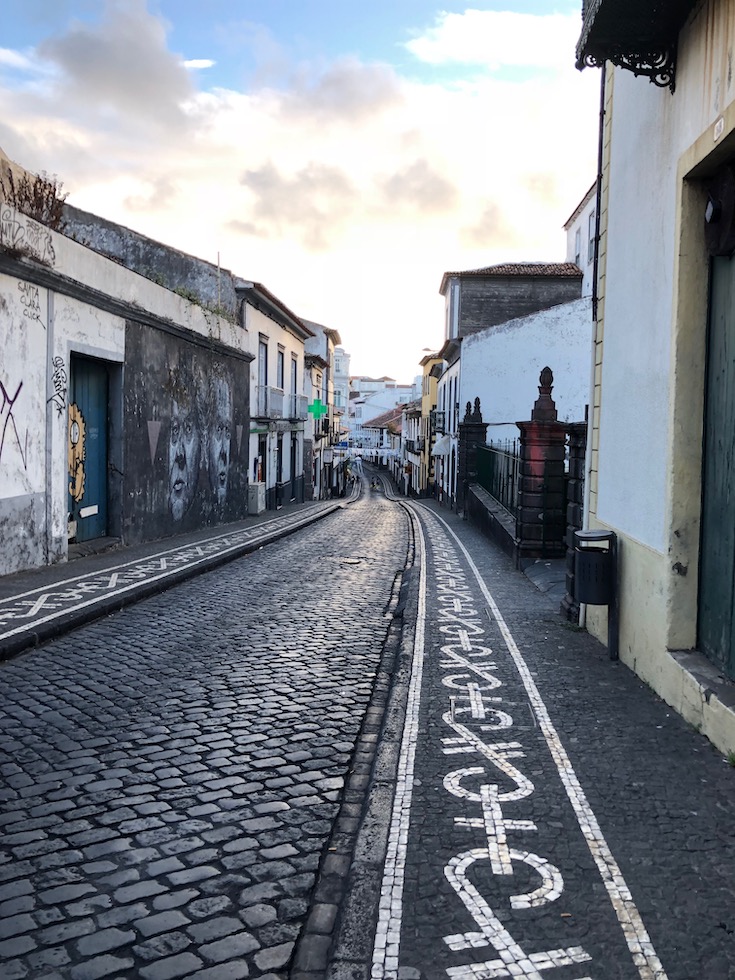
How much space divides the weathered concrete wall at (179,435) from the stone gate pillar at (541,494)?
20.4ft

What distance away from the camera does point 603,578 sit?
265 inches

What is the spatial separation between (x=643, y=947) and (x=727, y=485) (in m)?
2.97

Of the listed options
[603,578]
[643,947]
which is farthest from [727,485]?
[643,947]

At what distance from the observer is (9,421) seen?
32.1 ft

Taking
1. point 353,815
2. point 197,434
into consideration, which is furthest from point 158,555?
point 353,815

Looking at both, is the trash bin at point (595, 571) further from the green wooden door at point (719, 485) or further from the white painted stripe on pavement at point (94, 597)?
the white painted stripe on pavement at point (94, 597)

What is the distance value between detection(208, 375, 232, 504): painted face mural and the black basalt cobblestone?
1016cm

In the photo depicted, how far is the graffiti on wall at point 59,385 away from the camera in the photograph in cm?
1089

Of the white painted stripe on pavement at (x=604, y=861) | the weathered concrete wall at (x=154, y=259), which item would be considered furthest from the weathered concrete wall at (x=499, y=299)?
the white painted stripe on pavement at (x=604, y=861)

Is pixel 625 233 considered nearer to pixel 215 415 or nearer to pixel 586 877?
pixel 586 877

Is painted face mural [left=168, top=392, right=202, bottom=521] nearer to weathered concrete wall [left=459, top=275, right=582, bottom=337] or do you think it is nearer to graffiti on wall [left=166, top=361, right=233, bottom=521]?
graffiti on wall [left=166, top=361, right=233, bottom=521]

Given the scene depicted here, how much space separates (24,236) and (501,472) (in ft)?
34.1

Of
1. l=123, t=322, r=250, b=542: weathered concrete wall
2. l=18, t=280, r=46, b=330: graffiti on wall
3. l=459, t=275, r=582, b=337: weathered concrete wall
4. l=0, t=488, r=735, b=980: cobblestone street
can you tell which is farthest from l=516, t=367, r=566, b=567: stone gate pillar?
l=459, t=275, r=582, b=337: weathered concrete wall

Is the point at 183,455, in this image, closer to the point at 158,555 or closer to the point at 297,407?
the point at 158,555
